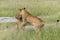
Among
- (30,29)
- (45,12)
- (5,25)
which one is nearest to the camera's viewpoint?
(30,29)

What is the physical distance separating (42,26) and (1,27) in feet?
3.97

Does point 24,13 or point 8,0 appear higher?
point 24,13

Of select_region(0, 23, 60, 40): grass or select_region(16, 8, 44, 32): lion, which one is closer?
select_region(0, 23, 60, 40): grass

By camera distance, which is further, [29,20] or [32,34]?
[29,20]

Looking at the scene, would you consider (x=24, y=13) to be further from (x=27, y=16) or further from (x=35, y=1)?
(x=35, y=1)

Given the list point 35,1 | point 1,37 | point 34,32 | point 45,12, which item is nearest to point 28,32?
point 34,32

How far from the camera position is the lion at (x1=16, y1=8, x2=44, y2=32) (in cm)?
824

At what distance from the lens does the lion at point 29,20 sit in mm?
8242

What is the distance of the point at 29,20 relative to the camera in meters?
8.70

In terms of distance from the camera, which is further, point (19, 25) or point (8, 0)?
point (8, 0)

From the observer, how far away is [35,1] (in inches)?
688

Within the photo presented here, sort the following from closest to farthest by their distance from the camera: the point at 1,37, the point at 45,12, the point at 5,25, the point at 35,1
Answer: the point at 1,37 < the point at 5,25 < the point at 45,12 < the point at 35,1

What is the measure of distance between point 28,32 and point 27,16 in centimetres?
117

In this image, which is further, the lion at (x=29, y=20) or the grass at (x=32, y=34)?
the lion at (x=29, y=20)
